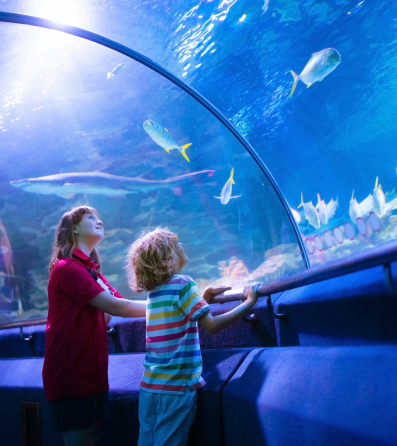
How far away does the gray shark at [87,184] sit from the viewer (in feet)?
19.1

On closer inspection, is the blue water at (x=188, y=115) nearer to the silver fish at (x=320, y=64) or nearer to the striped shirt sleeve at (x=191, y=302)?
the silver fish at (x=320, y=64)

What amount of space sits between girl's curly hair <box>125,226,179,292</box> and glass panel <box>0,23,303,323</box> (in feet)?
2.51

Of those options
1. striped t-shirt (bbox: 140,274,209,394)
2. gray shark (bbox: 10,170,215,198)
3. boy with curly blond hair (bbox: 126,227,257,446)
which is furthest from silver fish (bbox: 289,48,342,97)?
gray shark (bbox: 10,170,215,198)

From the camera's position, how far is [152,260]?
4.82 feet

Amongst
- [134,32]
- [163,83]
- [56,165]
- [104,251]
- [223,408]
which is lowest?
[223,408]

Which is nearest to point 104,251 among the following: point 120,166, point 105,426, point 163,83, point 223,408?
point 120,166

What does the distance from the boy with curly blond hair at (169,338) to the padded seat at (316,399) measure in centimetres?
17

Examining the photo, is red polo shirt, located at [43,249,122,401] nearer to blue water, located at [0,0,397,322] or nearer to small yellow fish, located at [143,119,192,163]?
blue water, located at [0,0,397,322]

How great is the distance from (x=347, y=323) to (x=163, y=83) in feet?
22.6

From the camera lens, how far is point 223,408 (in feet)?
4.00

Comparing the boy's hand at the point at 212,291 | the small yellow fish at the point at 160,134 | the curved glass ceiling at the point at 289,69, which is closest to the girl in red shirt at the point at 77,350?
the boy's hand at the point at 212,291

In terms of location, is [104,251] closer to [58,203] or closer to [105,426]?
[58,203]

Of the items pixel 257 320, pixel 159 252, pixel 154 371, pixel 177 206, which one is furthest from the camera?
pixel 177 206

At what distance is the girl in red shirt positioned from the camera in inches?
56.3
